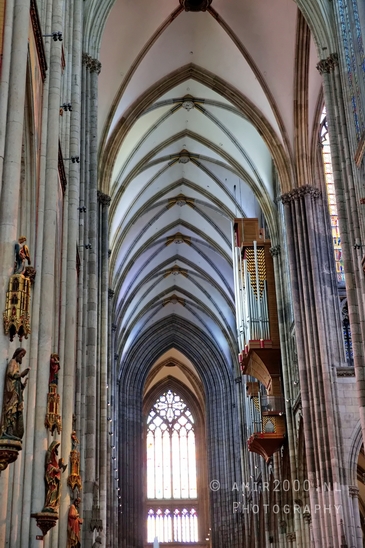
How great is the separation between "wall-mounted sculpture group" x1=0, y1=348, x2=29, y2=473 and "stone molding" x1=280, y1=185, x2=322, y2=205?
17.2 metres

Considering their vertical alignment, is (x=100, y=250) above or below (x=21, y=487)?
above

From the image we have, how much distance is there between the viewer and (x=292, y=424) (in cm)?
2347

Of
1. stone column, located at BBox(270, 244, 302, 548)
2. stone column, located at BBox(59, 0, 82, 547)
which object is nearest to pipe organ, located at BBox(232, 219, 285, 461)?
stone column, located at BBox(270, 244, 302, 548)

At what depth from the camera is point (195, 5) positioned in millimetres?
22438

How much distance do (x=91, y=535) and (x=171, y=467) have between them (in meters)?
28.1

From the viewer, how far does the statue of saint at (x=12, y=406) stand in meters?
6.98

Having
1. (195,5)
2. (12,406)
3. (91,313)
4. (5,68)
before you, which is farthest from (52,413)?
(195,5)

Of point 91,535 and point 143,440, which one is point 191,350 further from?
point 91,535

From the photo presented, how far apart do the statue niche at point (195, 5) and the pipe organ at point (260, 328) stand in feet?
23.8

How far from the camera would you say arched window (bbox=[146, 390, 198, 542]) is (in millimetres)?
42219

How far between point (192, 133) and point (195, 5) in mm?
6645

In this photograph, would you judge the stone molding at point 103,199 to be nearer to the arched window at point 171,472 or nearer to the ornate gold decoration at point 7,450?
the ornate gold decoration at point 7,450

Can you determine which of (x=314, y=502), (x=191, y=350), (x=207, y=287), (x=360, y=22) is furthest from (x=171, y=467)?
(x=360, y=22)

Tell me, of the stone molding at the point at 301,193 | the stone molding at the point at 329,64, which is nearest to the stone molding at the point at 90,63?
the stone molding at the point at 329,64
